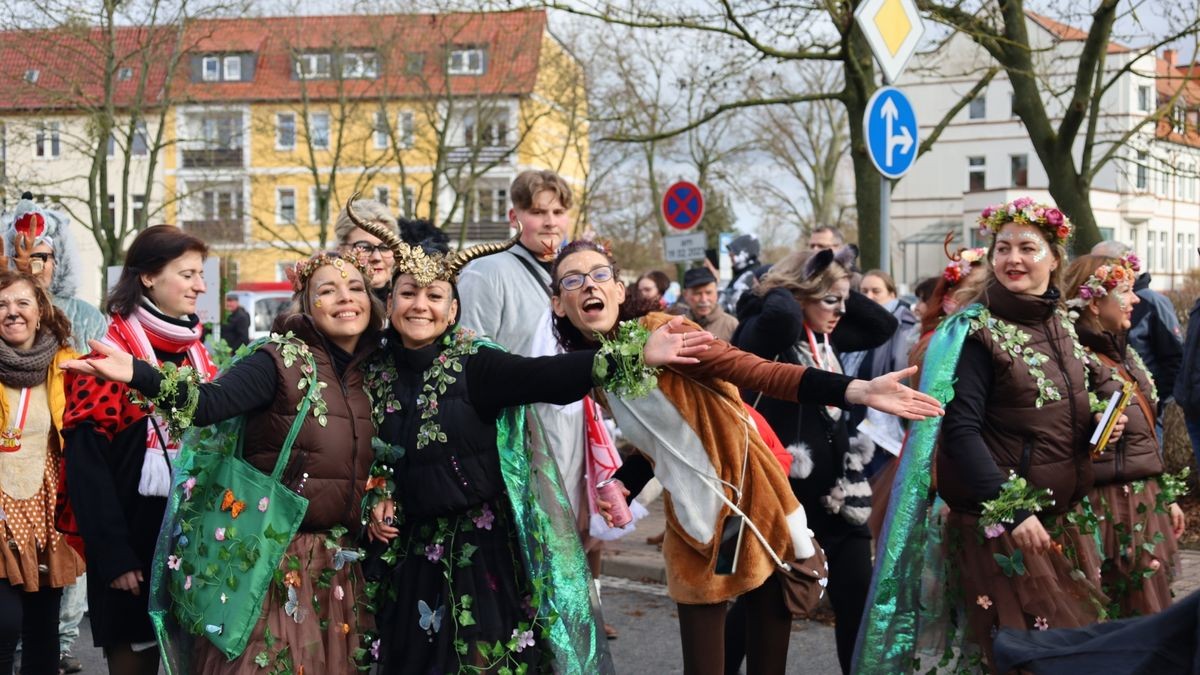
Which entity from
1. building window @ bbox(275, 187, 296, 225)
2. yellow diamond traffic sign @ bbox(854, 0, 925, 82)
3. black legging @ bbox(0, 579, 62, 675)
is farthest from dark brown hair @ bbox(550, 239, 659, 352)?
building window @ bbox(275, 187, 296, 225)

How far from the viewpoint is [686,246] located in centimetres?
1458

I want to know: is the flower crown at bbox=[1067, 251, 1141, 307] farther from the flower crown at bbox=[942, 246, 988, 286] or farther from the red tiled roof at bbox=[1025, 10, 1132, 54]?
the red tiled roof at bbox=[1025, 10, 1132, 54]

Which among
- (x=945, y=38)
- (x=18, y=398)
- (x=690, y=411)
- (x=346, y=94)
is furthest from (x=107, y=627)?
(x=346, y=94)

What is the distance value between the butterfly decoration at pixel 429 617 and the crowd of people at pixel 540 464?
2 centimetres

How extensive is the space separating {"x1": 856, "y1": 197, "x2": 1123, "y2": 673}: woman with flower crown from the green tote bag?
85.6 inches

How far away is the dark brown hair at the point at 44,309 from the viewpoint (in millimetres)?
5137

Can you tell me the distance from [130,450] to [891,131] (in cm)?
580

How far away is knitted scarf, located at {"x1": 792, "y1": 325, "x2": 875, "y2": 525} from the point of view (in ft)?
17.3

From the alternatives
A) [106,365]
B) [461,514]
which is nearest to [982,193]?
[461,514]

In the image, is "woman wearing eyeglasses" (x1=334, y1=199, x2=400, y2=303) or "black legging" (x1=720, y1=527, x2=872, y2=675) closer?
"black legging" (x1=720, y1=527, x2=872, y2=675)

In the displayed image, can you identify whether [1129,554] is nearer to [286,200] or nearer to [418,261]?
[418,261]

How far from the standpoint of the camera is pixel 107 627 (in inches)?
184

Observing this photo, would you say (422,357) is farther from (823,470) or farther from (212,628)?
(823,470)

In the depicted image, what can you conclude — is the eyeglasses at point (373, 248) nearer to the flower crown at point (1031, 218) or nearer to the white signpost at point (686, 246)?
the flower crown at point (1031, 218)
